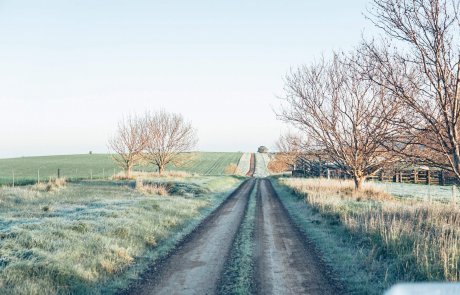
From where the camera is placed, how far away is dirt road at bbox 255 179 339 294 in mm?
7277

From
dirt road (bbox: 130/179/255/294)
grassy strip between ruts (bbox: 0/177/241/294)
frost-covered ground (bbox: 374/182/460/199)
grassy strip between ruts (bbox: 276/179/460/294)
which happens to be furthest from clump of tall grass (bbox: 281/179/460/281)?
frost-covered ground (bbox: 374/182/460/199)

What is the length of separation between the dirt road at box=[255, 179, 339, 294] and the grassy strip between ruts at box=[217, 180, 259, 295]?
0.18 metres

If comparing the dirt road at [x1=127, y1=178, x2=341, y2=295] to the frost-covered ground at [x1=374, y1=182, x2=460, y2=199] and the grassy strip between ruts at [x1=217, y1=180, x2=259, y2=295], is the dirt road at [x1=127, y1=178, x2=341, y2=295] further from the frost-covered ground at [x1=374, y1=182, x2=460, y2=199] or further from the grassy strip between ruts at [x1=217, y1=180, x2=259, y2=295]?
the frost-covered ground at [x1=374, y1=182, x2=460, y2=199]

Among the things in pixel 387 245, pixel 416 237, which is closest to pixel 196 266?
pixel 387 245

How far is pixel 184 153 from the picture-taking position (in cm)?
5725

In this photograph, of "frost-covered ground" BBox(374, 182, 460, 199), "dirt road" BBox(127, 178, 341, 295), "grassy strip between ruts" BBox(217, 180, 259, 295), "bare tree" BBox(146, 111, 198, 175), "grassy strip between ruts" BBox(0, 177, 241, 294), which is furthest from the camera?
"bare tree" BBox(146, 111, 198, 175)

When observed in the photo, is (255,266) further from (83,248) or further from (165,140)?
(165,140)

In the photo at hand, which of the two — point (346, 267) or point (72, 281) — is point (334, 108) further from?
point (72, 281)

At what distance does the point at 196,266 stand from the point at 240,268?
115cm

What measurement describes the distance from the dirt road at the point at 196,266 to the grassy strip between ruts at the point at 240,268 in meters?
0.18

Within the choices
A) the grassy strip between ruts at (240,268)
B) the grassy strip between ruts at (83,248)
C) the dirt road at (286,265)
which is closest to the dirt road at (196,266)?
the grassy strip between ruts at (240,268)

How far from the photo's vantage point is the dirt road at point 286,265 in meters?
7.28

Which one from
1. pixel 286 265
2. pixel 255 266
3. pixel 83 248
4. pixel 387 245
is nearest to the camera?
pixel 255 266

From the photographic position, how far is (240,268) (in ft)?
28.3
